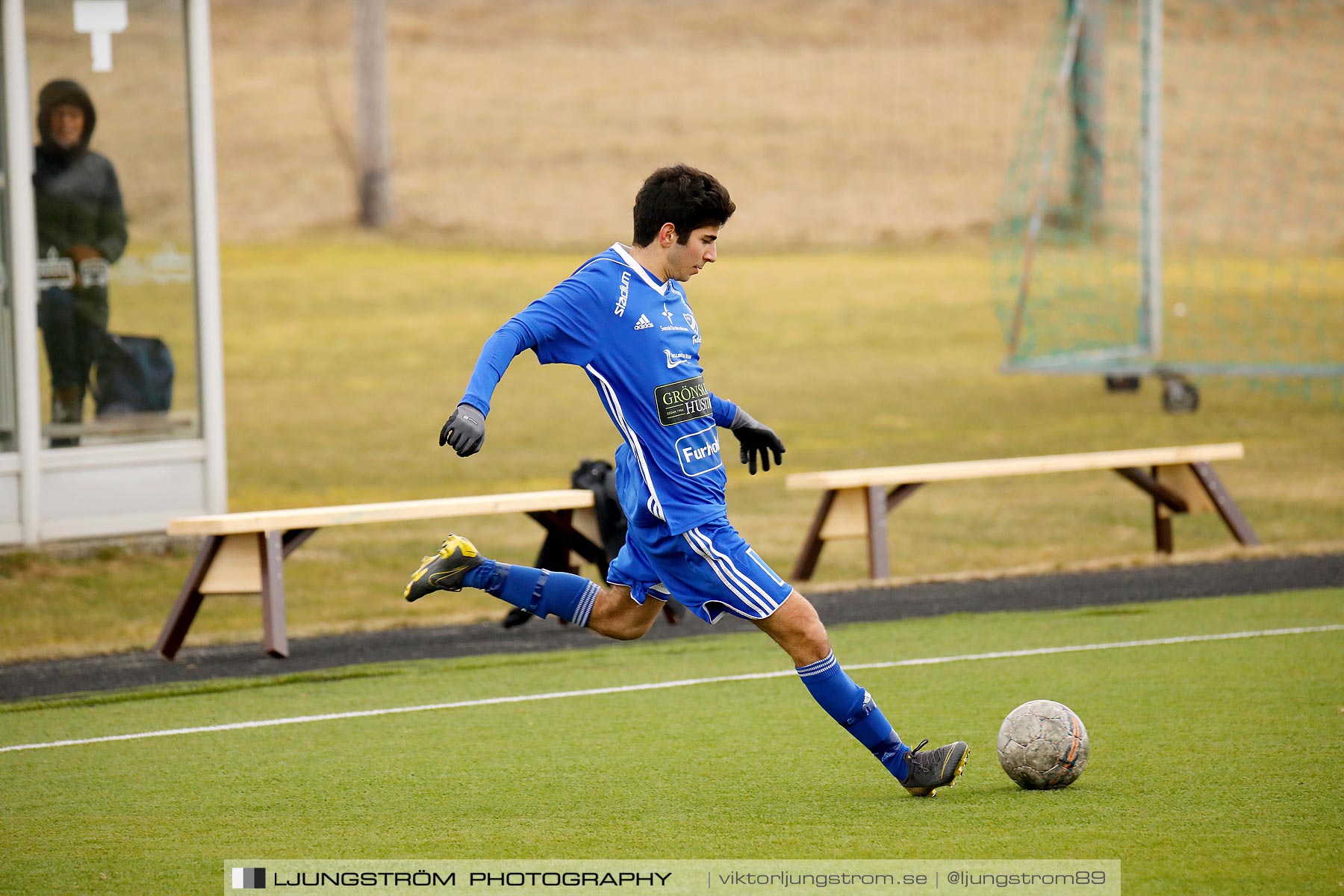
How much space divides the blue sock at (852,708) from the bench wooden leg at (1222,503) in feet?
19.7

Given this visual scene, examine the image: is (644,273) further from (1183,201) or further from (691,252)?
(1183,201)

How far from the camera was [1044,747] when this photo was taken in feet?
17.5

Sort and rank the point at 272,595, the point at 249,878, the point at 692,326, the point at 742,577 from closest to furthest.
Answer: the point at 249,878
the point at 742,577
the point at 692,326
the point at 272,595

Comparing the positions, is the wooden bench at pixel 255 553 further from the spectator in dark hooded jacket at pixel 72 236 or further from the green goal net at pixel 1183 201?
the green goal net at pixel 1183 201

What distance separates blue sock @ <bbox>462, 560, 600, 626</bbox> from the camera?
5.73 metres

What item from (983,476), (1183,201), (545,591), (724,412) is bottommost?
(983,476)

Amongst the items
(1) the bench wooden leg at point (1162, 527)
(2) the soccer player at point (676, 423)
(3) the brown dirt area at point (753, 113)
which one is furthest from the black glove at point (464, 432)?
(3) the brown dirt area at point (753, 113)

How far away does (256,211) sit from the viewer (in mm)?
34406

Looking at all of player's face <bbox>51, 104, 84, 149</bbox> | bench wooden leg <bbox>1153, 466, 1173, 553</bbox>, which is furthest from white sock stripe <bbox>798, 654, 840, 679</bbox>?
player's face <bbox>51, 104, 84, 149</bbox>

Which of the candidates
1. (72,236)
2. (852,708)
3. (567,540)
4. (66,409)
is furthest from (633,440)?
(72,236)

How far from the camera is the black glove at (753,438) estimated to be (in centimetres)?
598

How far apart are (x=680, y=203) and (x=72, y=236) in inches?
268

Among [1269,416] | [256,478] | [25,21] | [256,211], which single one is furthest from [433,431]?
[256,211]

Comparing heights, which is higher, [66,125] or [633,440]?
[66,125]
